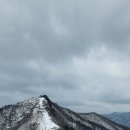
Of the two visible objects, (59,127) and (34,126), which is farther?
(34,126)

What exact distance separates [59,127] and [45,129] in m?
8.39

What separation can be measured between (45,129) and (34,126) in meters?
18.7

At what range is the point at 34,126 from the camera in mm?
196000

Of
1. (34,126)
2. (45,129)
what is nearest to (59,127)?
(45,129)

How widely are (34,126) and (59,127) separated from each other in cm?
2498

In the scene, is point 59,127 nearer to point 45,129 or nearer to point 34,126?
point 45,129

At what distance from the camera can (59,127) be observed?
580ft

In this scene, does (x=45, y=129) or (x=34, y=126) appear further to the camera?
(x=34, y=126)

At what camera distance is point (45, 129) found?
179m
